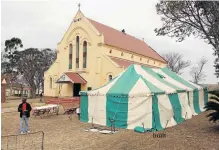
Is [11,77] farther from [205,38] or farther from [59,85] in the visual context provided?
[205,38]

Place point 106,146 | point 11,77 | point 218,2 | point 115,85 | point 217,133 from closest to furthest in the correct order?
point 106,146 → point 217,133 → point 218,2 → point 115,85 → point 11,77

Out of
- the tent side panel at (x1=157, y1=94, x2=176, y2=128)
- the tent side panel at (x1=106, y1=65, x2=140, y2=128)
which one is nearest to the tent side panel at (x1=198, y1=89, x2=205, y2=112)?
the tent side panel at (x1=157, y1=94, x2=176, y2=128)

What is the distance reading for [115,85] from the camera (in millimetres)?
15062

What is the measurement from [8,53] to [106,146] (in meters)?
53.2

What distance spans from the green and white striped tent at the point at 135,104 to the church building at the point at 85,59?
14.2m

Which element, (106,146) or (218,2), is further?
(218,2)

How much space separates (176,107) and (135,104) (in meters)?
3.35

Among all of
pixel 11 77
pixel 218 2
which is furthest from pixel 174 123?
pixel 11 77

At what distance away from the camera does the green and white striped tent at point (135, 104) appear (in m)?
13.3

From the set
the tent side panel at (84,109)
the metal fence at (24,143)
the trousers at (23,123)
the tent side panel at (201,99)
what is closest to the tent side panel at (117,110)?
the tent side panel at (84,109)

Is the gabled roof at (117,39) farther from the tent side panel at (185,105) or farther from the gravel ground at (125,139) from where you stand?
the gravel ground at (125,139)

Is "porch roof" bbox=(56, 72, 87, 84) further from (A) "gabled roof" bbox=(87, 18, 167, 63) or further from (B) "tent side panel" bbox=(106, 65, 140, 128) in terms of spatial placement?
(B) "tent side panel" bbox=(106, 65, 140, 128)

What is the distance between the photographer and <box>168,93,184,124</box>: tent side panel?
15142mm

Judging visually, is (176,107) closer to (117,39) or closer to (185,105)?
(185,105)
